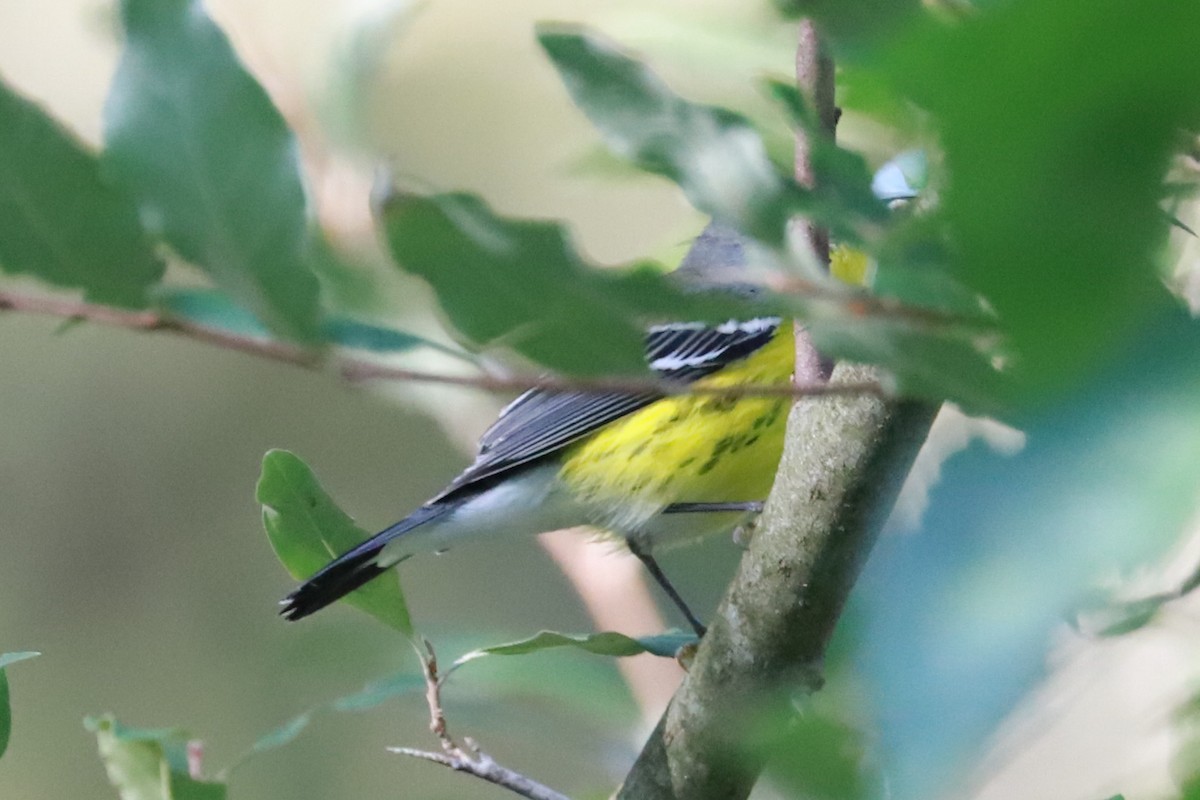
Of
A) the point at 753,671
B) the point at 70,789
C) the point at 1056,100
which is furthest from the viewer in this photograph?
the point at 70,789

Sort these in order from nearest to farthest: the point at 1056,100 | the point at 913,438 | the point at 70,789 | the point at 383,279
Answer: the point at 1056,100 < the point at 383,279 < the point at 913,438 < the point at 70,789

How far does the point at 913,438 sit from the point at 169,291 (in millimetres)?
278

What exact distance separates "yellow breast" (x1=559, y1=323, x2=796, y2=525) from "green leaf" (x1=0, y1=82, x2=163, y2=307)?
95cm

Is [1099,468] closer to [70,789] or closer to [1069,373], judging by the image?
[1069,373]

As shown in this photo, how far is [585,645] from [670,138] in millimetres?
482

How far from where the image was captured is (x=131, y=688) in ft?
10.1

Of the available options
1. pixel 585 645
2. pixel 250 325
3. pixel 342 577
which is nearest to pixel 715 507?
pixel 342 577

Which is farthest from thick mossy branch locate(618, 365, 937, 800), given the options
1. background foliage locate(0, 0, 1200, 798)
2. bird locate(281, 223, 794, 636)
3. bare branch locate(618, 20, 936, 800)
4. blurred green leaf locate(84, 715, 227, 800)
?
bird locate(281, 223, 794, 636)

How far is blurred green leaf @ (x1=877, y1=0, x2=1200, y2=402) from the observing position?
0.13m

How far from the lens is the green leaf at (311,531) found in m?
0.61

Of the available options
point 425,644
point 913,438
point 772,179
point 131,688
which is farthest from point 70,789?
point 772,179

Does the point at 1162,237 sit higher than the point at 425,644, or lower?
lower

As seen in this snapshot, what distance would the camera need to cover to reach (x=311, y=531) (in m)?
0.64

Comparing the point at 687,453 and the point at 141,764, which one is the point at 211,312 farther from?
the point at 687,453
